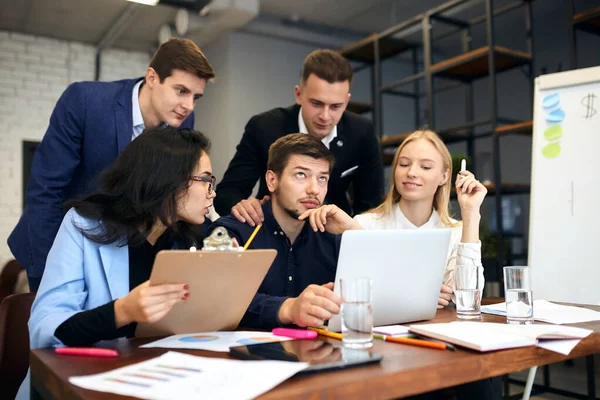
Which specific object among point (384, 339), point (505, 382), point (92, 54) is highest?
point (92, 54)

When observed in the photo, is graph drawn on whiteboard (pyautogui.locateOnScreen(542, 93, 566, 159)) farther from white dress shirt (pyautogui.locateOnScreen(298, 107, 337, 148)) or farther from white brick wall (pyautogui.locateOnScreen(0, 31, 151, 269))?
white brick wall (pyautogui.locateOnScreen(0, 31, 151, 269))

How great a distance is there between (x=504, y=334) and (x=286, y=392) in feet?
1.75

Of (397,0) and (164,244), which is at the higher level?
(397,0)

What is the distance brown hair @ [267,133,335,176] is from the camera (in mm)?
1713

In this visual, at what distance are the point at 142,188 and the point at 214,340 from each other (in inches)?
18.3

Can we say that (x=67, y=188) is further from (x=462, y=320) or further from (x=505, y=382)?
(x=505, y=382)

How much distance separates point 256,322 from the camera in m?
1.27

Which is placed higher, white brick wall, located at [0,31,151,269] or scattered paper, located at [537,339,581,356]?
white brick wall, located at [0,31,151,269]

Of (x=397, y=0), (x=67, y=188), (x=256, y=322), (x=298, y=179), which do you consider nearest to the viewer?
(x=256, y=322)

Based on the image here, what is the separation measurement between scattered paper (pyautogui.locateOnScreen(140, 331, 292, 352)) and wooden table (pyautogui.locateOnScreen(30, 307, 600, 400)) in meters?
0.03

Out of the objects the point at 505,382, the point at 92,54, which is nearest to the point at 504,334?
the point at 505,382

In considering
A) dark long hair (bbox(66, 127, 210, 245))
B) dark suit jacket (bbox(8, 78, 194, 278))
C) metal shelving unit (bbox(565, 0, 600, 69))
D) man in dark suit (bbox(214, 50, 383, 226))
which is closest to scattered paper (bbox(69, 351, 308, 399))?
dark long hair (bbox(66, 127, 210, 245))

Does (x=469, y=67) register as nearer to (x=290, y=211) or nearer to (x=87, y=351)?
(x=290, y=211)

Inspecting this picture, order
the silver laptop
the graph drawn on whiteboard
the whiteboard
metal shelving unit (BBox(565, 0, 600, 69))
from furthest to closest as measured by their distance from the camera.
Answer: metal shelving unit (BBox(565, 0, 600, 69)) → the graph drawn on whiteboard → the whiteboard → the silver laptop
